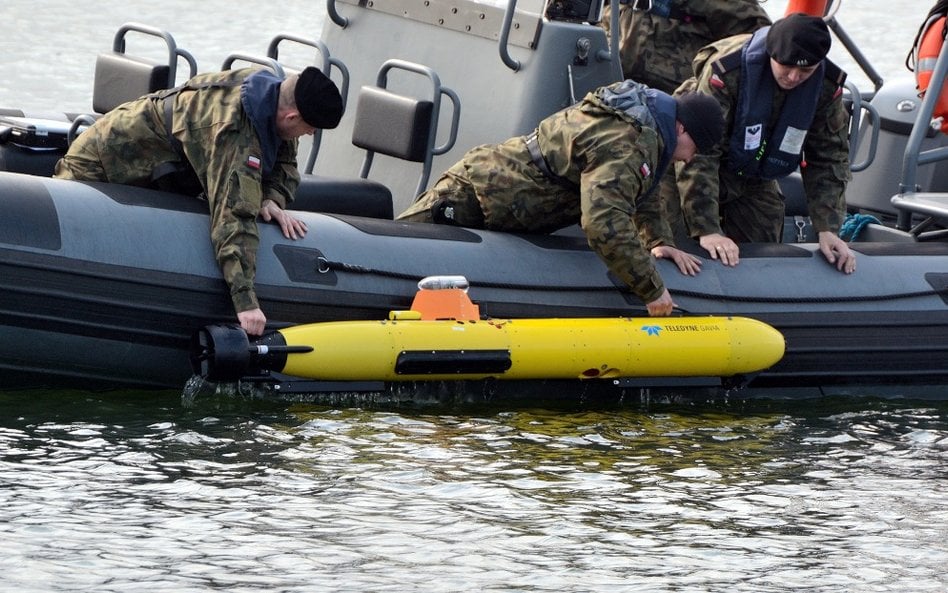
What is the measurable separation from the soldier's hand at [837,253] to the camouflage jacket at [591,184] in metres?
0.61

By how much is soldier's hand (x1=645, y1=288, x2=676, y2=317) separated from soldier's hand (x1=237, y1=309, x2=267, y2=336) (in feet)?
4.18

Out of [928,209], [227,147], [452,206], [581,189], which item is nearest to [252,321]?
[227,147]

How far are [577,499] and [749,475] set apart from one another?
61cm

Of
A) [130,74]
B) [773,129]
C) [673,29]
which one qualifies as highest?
[673,29]

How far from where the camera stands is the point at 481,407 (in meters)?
5.05

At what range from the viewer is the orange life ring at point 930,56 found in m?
6.36

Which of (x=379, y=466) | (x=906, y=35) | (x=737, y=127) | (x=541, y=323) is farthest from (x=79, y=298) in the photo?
(x=906, y=35)

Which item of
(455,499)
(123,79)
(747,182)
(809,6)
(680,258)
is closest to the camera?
(455,499)

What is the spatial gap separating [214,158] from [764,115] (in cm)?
189

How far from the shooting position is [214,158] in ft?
15.5

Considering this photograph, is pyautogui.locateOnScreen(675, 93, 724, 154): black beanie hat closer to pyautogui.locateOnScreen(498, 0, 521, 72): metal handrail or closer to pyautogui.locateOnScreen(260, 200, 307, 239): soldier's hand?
pyautogui.locateOnScreen(498, 0, 521, 72): metal handrail

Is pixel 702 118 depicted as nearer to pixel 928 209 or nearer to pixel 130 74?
pixel 928 209

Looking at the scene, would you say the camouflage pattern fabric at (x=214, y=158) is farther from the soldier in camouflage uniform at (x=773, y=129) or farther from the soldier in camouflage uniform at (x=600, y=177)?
the soldier in camouflage uniform at (x=773, y=129)

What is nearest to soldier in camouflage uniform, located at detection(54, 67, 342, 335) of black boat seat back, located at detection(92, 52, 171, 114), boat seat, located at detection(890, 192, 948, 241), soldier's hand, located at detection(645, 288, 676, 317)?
black boat seat back, located at detection(92, 52, 171, 114)
